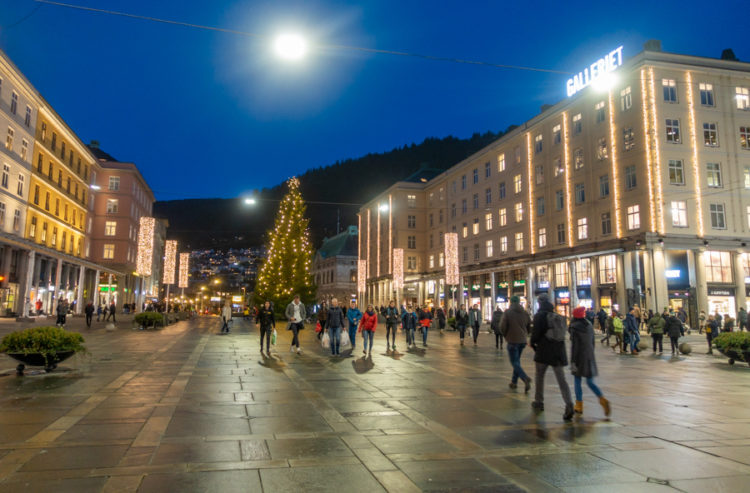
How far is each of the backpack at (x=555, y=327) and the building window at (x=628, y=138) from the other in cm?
3398

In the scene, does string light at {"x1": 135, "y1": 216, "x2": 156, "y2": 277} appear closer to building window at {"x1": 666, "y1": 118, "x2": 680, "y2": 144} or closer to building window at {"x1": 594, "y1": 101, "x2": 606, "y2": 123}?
building window at {"x1": 594, "y1": 101, "x2": 606, "y2": 123}

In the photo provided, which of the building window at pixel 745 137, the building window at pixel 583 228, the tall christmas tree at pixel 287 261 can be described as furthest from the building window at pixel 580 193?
the tall christmas tree at pixel 287 261

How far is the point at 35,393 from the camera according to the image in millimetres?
9188

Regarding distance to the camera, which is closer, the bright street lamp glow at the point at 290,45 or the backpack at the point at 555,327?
the backpack at the point at 555,327

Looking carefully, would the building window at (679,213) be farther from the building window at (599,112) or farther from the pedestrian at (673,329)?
the pedestrian at (673,329)

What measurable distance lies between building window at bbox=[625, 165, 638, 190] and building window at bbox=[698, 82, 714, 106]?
708 cm

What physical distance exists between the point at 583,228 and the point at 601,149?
6.17m

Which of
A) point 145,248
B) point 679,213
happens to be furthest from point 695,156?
point 145,248

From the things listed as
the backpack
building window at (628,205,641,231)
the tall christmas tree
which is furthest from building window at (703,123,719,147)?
the backpack

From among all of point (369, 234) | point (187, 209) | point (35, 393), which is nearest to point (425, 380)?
point (35, 393)

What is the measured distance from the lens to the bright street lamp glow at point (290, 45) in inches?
458

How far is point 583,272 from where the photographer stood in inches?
1617

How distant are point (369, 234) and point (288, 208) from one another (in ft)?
111

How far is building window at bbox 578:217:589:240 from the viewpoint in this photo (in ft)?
135
